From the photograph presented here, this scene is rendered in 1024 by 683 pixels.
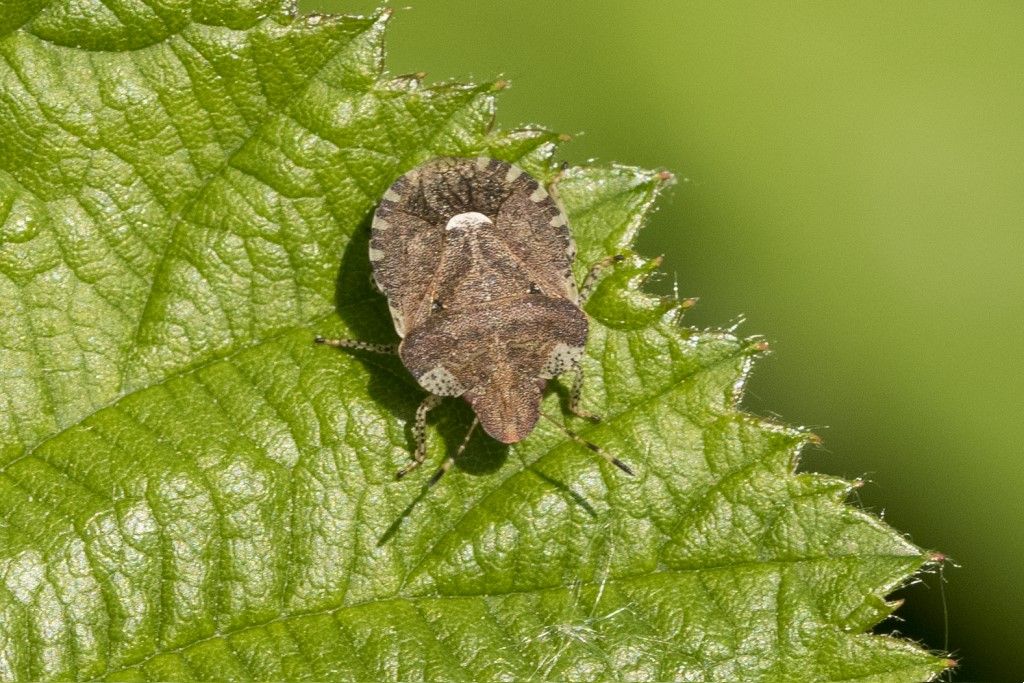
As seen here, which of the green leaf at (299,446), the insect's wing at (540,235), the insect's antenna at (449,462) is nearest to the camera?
the green leaf at (299,446)

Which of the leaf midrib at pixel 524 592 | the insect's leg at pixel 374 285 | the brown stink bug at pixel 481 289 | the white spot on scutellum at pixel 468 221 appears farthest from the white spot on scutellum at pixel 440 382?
the leaf midrib at pixel 524 592

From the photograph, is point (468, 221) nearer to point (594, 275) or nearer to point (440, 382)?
point (594, 275)

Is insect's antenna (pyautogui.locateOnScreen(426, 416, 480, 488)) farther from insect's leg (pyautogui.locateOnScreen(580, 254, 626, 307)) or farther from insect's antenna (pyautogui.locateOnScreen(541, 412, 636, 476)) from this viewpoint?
insect's leg (pyautogui.locateOnScreen(580, 254, 626, 307))

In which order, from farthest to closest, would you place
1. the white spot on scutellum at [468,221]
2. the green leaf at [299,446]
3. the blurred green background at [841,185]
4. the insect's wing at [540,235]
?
the blurred green background at [841,185] < the white spot on scutellum at [468,221] < the insect's wing at [540,235] < the green leaf at [299,446]

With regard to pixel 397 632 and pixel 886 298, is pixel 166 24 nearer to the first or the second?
pixel 397 632

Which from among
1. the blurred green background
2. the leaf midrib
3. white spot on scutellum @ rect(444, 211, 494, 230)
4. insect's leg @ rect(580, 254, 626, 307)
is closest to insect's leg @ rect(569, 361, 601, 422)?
insect's leg @ rect(580, 254, 626, 307)

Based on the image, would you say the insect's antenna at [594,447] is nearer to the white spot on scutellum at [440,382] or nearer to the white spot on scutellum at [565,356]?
the white spot on scutellum at [565,356]
